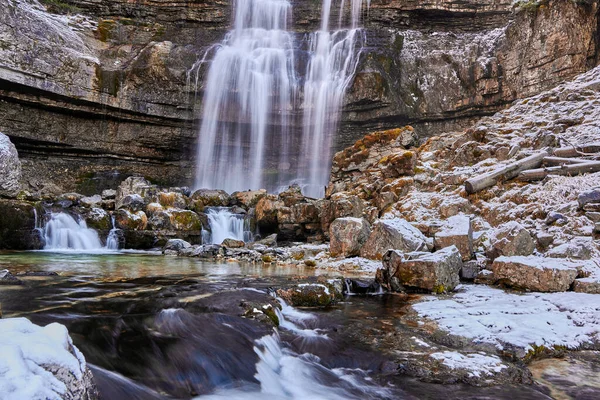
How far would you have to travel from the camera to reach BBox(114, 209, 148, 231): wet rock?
15.1 m

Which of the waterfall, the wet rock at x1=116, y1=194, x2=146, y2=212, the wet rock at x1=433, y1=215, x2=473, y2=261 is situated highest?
the waterfall

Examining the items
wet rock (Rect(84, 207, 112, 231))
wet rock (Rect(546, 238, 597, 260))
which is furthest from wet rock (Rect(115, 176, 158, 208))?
wet rock (Rect(546, 238, 597, 260))

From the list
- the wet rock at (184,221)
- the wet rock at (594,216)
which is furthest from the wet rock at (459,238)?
the wet rock at (184,221)

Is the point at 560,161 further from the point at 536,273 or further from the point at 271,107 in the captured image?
the point at 271,107

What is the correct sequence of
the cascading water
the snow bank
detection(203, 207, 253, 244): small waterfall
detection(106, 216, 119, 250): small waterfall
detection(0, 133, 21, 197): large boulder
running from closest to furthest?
the snow bank
detection(0, 133, 21, 197): large boulder
detection(106, 216, 119, 250): small waterfall
detection(203, 207, 253, 244): small waterfall
the cascading water

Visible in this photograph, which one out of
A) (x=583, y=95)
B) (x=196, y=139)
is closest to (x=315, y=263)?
(x=583, y=95)

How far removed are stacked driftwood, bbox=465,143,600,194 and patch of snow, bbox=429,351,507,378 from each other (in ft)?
25.8

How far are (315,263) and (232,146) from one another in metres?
19.6

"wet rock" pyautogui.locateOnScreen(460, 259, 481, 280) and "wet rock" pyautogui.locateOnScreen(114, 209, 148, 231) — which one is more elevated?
"wet rock" pyautogui.locateOnScreen(460, 259, 481, 280)

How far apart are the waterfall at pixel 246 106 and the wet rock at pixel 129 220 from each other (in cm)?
1259

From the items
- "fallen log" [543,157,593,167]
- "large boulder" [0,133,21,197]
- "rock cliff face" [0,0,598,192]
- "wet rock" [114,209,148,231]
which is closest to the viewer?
"fallen log" [543,157,593,167]

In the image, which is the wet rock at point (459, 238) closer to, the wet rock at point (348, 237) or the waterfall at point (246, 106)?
the wet rock at point (348, 237)

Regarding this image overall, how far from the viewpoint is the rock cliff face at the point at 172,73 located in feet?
74.6

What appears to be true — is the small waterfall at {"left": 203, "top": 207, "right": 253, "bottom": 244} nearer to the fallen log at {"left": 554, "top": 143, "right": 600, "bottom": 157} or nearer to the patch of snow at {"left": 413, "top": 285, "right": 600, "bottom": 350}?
the fallen log at {"left": 554, "top": 143, "right": 600, "bottom": 157}
